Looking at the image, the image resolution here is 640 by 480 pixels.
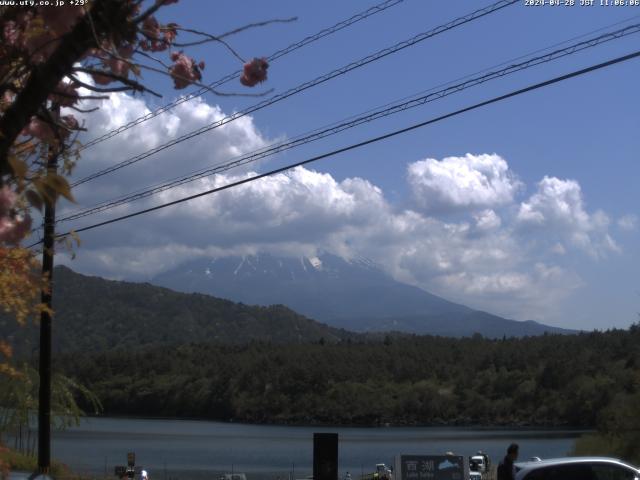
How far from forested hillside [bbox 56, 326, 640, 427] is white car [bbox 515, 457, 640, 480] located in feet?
254

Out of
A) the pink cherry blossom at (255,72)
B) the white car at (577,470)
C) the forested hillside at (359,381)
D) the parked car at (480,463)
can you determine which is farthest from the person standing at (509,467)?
the forested hillside at (359,381)

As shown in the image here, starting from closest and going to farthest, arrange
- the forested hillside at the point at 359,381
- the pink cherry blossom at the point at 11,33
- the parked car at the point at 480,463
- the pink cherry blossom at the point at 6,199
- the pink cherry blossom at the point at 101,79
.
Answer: the pink cherry blossom at the point at 6,199, the pink cherry blossom at the point at 11,33, the pink cherry blossom at the point at 101,79, the parked car at the point at 480,463, the forested hillside at the point at 359,381

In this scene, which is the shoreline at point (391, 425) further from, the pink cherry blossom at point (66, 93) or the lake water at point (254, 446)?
the pink cherry blossom at point (66, 93)

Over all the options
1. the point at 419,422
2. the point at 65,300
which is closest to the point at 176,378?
the point at 419,422

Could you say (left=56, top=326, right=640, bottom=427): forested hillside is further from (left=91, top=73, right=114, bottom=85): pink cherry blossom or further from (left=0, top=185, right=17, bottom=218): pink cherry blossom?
(left=0, top=185, right=17, bottom=218): pink cherry blossom

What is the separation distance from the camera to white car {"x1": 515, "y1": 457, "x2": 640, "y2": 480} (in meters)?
13.5

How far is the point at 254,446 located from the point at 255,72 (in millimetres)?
76497

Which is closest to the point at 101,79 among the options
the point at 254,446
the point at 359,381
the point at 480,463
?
the point at 480,463

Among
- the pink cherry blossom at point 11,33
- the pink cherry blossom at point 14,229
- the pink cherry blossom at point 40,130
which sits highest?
the pink cherry blossom at point 11,33

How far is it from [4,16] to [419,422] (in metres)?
99.9

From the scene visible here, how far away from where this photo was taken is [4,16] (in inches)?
191

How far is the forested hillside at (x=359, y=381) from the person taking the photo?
9562 centimetres

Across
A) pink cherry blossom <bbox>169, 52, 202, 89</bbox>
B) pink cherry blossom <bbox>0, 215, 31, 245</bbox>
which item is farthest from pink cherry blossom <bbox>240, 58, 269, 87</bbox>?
pink cherry blossom <bbox>0, 215, 31, 245</bbox>

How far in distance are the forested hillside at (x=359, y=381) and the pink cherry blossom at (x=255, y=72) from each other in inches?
3435
